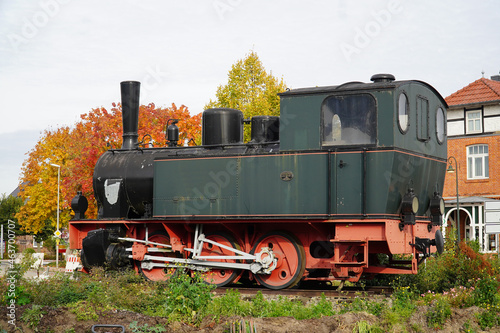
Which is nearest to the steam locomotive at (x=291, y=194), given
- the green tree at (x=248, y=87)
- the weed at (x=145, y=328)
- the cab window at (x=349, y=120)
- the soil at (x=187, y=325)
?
the cab window at (x=349, y=120)

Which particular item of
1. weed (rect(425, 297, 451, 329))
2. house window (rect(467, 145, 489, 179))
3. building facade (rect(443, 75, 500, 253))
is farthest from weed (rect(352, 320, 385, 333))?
house window (rect(467, 145, 489, 179))

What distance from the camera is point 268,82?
2834 centimetres

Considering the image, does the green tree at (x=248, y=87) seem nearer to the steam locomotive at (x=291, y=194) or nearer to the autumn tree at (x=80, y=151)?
the autumn tree at (x=80, y=151)

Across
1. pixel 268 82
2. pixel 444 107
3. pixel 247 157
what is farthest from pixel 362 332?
pixel 268 82

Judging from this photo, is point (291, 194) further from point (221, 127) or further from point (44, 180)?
point (44, 180)

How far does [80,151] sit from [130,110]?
1755cm

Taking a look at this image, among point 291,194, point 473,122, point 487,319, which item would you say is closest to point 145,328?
point 291,194

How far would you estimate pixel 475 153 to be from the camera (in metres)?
33.5

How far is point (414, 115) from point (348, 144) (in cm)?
154

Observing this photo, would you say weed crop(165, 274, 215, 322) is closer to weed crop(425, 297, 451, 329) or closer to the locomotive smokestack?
weed crop(425, 297, 451, 329)

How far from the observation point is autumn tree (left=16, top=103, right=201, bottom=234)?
26.3m

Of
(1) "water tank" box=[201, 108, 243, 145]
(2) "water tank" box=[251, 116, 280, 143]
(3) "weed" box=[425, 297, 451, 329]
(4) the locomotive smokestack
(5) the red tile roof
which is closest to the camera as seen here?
(3) "weed" box=[425, 297, 451, 329]

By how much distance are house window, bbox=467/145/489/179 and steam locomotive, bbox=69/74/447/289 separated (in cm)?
2178

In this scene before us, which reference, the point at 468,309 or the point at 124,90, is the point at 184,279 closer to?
the point at 468,309
